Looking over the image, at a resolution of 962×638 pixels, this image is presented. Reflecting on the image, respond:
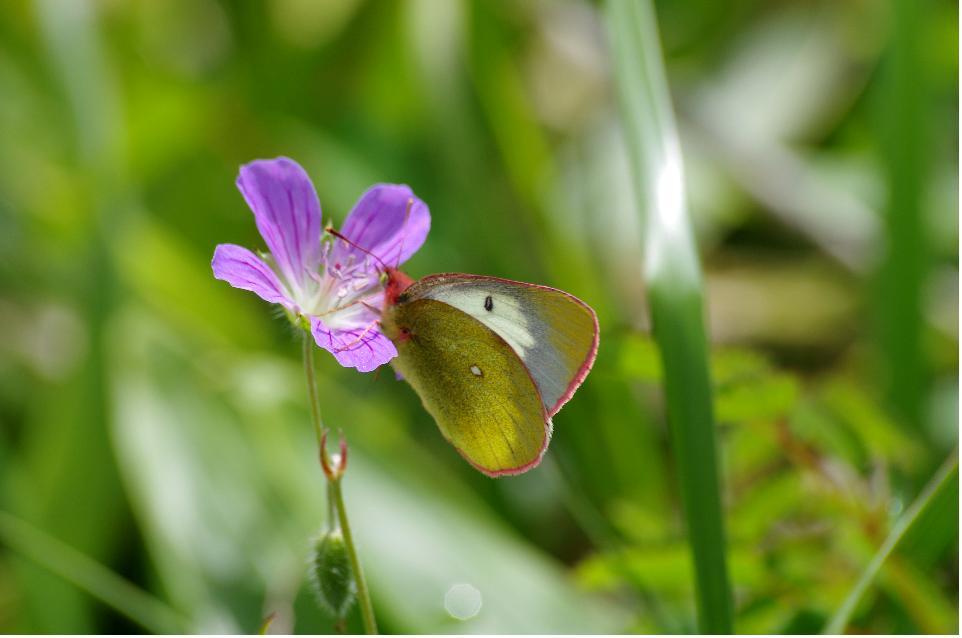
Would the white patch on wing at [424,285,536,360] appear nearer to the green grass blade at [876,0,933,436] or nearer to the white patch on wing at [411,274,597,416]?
the white patch on wing at [411,274,597,416]

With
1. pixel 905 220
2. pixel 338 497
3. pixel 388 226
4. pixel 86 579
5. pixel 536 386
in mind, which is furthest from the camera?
pixel 905 220

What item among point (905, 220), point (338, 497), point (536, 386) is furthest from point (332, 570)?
point (905, 220)

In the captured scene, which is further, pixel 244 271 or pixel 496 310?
pixel 496 310

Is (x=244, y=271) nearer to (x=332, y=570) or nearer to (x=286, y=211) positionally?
(x=286, y=211)

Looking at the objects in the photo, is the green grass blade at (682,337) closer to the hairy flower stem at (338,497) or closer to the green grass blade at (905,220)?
the hairy flower stem at (338,497)

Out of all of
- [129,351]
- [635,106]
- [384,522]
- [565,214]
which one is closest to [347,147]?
[565,214]

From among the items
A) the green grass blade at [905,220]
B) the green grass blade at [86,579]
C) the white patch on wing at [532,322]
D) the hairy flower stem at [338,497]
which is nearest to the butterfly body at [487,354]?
the white patch on wing at [532,322]
